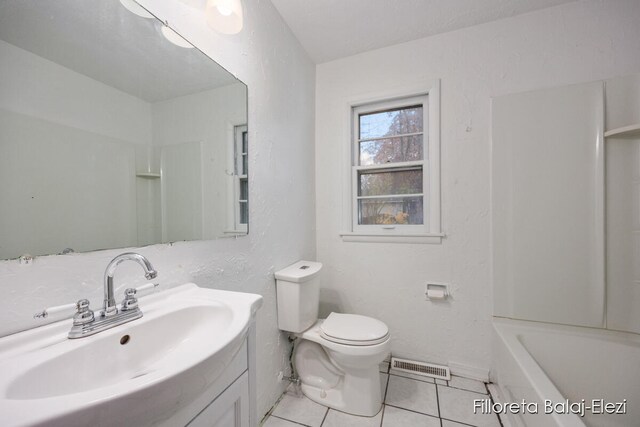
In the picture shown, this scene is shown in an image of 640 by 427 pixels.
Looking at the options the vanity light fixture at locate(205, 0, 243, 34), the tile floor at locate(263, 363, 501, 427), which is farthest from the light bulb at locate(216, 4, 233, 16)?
the tile floor at locate(263, 363, 501, 427)

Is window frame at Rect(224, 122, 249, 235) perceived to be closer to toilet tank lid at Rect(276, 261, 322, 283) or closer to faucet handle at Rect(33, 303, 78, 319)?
toilet tank lid at Rect(276, 261, 322, 283)

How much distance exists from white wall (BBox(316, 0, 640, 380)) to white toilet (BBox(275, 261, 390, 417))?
43 centimetres

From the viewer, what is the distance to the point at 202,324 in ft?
2.59

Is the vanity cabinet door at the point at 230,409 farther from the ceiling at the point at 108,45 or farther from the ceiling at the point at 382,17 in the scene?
the ceiling at the point at 382,17

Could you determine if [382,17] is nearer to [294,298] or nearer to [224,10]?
[224,10]

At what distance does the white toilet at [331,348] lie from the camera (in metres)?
1.32

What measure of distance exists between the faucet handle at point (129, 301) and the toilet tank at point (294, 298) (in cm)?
81

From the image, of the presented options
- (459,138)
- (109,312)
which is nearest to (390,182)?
(459,138)

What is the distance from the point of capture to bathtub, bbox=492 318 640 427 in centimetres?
116

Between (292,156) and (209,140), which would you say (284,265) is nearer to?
(292,156)

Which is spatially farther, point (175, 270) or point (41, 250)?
point (175, 270)

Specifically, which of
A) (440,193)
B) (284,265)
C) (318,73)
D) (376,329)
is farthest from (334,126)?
(376,329)

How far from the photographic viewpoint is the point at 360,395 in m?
1.36

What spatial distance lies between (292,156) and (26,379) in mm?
1454
